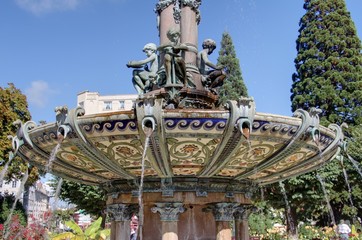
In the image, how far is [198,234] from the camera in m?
7.69

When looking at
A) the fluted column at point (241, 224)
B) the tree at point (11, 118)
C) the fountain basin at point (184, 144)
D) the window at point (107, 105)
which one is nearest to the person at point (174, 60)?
the fountain basin at point (184, 144)

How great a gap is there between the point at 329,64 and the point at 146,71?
86.3 feet

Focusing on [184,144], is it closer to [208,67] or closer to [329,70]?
[208,67]

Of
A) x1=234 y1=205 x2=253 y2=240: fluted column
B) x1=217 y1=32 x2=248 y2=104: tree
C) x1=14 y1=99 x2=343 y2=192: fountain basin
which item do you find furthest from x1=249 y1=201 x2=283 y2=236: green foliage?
x1=14 y1=99 x2=343 y2=192: fountain basin

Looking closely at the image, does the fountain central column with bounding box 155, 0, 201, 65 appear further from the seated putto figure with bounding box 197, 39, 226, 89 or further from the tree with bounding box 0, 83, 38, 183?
the tree with bounding box 0, 83, 38, 183

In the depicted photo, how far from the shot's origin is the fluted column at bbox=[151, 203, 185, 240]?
6742 mm

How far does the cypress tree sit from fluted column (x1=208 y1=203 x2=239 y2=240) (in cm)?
2374

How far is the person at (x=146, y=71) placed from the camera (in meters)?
7.70

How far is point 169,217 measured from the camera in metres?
6.85

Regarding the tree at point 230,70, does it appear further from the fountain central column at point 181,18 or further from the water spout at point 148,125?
the water spout at point 148,125

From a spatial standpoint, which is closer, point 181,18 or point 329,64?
point 181,18

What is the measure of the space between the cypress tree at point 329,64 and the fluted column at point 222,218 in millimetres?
23743

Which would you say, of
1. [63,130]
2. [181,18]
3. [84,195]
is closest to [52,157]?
[63,130]

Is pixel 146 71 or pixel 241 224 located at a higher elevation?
pixel 146 71
